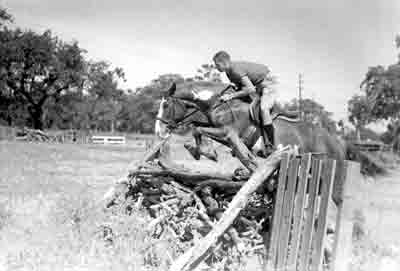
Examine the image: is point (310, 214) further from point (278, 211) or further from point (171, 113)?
point (171, 113)

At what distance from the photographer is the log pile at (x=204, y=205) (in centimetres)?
350

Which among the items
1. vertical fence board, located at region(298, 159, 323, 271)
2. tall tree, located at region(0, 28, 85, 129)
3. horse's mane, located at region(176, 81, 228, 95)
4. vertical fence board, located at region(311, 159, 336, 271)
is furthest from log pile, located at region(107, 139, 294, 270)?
tall tree, located at region(0, 28, 85, 129)

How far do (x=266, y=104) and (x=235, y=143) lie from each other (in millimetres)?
1116

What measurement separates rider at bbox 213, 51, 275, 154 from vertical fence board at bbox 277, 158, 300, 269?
5.78 ft

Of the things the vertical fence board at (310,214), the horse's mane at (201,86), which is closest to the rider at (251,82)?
the horse's mane at (201,86)

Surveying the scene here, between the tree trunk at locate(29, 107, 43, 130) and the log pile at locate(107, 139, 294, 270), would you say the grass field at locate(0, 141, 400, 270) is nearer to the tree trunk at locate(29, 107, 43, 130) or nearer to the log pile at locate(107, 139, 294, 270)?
the log pile at locate(107, 139, 294, 270)

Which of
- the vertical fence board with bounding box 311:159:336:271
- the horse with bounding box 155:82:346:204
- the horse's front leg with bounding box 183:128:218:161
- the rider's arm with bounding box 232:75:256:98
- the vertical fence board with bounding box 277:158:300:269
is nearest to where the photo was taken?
the vertical fence board with bounding box 311:159:336:271

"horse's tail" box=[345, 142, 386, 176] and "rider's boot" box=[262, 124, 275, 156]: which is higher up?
"rider's boot" box=[262, 124, 275, 156]

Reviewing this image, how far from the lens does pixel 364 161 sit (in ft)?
19.6

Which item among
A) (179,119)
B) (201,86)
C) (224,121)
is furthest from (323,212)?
(179,119)

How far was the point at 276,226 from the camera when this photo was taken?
137 inches

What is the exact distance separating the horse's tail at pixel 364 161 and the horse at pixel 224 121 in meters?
0.17

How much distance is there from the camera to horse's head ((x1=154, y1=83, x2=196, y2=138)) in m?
5.81

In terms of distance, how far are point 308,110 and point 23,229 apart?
69.5 metres
